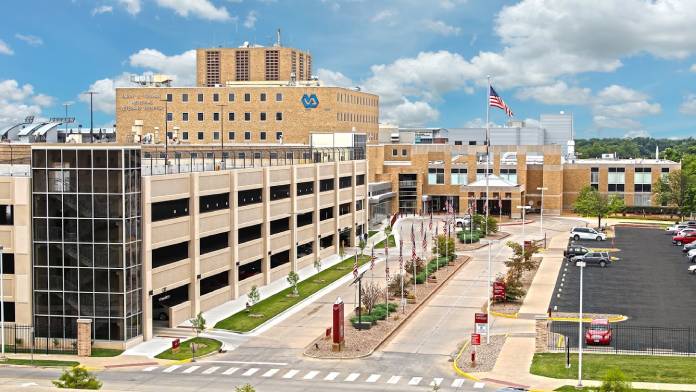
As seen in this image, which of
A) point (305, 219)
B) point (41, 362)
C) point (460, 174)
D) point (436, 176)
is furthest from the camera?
point (436, 176)

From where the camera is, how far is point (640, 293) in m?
76.6

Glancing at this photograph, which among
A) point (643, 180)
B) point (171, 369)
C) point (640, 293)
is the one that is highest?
point (643, 180)

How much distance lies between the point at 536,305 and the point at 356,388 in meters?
28.0

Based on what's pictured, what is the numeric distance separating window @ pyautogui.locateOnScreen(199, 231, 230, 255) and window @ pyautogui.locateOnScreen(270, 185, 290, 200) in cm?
1110

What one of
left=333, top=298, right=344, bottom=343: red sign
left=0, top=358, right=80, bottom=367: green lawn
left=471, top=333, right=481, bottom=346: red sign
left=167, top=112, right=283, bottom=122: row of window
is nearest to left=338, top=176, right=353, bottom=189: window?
left=167, top=112, right=283, bottom=122: row of window

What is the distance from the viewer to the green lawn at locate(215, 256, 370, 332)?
213ft

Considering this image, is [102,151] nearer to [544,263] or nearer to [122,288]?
[122,288]

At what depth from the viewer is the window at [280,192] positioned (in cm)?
8411

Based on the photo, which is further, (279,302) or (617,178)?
(617,178)

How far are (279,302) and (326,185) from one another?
93.8 feet

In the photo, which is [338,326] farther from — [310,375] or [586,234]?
[586,234]

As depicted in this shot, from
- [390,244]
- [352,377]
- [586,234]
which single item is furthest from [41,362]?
[586,234]

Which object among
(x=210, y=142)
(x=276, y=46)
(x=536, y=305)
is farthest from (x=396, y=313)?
(x=276, y=46)

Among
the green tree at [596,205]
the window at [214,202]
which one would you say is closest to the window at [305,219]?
the window at [214,202]
